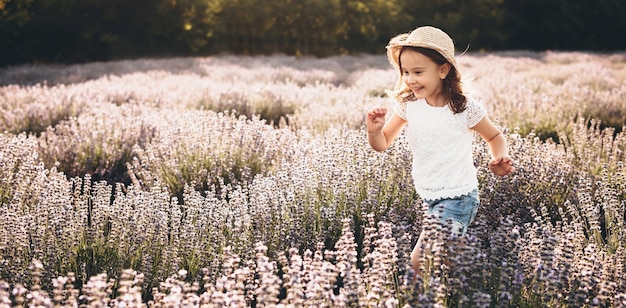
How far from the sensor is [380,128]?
2.60 metres

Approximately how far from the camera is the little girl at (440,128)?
8.49 feet

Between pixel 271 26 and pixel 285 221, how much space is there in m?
21.3

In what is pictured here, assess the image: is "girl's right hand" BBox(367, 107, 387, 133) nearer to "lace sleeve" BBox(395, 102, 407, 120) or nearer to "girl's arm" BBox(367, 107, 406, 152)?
"girl's arm" BBox(367, 107, 406, 152)

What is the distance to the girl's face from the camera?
2572mm

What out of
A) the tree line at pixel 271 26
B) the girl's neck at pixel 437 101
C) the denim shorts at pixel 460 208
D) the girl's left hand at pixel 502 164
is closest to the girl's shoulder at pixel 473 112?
the girl's neck at pixel 437 101

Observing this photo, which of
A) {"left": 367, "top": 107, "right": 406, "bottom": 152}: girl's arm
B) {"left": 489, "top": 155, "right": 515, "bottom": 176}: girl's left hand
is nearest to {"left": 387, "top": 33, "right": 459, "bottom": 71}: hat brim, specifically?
{"left": 367, "top": 107, "right": 406, "bottom": 152}: girl's arm

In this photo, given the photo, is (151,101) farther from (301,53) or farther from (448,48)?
(301,53)

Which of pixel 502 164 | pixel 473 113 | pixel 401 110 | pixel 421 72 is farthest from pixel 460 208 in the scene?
pixel 421 72

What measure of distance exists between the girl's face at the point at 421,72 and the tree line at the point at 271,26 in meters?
18.0

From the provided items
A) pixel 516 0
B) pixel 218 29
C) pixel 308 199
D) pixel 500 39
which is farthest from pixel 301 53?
pixel 308 199

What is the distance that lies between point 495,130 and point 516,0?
32.2 m

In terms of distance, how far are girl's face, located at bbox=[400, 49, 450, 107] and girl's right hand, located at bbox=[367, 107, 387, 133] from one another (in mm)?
213

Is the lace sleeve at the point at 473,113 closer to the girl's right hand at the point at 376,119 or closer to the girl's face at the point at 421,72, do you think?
the girl's face at the point at 421,72

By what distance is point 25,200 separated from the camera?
3.29 meters
